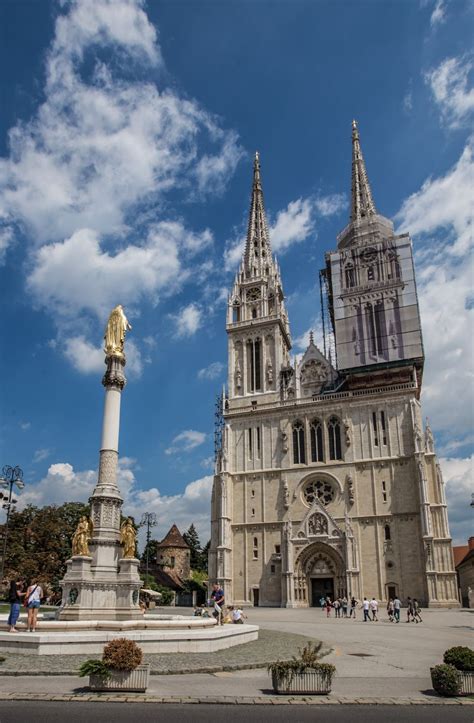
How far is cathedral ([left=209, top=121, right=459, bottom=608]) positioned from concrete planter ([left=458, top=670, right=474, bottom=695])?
35302 mm

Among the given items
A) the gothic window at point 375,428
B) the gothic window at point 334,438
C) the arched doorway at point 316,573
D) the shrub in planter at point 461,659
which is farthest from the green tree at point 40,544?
the shrub in planter at point 461,659

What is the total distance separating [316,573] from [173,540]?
3117 cm

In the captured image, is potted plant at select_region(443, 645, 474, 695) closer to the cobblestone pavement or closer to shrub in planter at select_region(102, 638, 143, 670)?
the cobblestone pavement

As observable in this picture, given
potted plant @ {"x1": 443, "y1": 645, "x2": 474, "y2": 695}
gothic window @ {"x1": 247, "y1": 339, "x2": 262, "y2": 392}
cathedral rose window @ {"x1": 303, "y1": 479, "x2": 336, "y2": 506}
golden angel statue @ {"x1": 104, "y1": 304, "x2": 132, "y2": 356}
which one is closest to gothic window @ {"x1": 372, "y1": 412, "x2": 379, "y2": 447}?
cathedral rose window @ {"x1": 303, "y1": 479, "x2": 336, "y2": 506}

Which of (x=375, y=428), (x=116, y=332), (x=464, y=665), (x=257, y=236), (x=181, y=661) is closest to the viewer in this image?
(x=464, y=665)

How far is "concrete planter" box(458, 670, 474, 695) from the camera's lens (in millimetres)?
10375

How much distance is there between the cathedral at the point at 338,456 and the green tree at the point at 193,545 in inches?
1632

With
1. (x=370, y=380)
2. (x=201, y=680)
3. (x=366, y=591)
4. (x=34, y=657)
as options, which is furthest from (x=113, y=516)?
(x=370, y=380)

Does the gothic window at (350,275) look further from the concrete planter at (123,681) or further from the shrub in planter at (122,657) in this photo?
the concrete planter at (123,681)

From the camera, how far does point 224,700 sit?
975cm

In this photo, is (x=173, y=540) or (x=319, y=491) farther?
(x=173, y=540)

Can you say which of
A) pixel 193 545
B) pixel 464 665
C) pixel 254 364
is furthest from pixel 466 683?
pixel 193 545

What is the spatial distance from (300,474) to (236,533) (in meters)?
7.99

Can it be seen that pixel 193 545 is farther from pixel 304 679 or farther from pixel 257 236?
pixel 304 679
